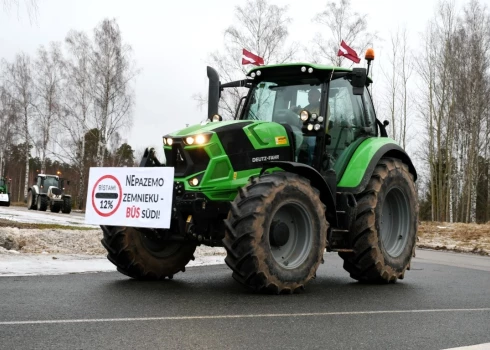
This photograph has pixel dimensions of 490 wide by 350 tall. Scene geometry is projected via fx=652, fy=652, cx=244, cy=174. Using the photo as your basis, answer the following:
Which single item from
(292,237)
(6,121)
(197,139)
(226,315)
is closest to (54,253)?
(197,139)

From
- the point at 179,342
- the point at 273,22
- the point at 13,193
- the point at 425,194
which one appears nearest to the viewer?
the point at 179,342

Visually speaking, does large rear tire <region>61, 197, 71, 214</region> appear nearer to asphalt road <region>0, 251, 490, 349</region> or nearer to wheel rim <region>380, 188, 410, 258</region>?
asphalt road <region>0, 251, 490, 349</region>

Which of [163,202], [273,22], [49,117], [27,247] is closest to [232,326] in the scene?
[163,202]

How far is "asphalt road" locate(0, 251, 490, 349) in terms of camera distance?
178 inches

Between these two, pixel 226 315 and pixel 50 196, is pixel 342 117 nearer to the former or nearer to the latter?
pixel 226 315

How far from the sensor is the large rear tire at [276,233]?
6.70 m

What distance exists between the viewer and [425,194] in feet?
166

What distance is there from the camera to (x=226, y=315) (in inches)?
220

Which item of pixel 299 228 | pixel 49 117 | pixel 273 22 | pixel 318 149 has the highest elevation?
pixel 273 22

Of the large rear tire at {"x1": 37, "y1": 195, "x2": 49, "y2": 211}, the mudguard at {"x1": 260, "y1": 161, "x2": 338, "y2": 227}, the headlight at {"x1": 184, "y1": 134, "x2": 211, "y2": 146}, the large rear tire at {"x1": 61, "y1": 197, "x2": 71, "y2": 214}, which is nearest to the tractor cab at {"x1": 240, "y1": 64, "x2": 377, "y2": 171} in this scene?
the mudguard at {"x1": 260, "y1": 161, "x2": 338, "y2": 227}

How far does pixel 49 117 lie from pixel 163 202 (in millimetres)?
41844

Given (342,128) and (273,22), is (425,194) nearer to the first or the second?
(273,22)

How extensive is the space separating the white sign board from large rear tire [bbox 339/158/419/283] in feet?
8.32

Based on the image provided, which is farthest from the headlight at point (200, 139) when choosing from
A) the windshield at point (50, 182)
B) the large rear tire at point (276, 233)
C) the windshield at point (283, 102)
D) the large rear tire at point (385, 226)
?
the windshield at point (50, 182)
